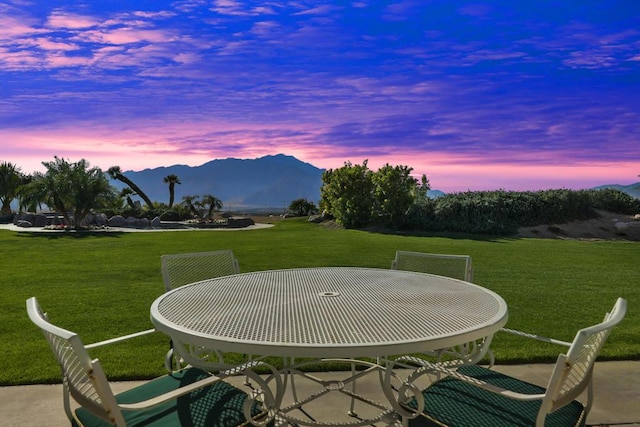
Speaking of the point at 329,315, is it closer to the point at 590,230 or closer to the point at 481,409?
the point at 481,409

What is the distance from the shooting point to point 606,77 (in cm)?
1519

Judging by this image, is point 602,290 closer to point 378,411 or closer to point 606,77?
point 378,411

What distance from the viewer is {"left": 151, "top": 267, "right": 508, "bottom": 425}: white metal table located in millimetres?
1723

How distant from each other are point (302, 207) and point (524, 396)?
39512 millimetres

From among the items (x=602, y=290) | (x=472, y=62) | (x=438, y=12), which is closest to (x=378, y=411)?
(x=602, y=290)

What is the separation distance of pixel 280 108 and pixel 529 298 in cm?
1435

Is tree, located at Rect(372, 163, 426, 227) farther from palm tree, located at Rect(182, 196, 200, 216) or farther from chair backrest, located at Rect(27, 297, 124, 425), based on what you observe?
palm tree, located at Rect(182, 196, 200, 216)

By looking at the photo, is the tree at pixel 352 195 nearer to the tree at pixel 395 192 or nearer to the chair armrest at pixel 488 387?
the tree at pixel 395 192

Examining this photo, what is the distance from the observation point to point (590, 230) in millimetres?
21938

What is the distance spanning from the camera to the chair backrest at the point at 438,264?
343 cm

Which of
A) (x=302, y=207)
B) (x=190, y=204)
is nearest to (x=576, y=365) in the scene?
(x=302, y=207)

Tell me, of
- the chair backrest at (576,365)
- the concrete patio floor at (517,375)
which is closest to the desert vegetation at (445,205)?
the concrete patio floor at (517,375)

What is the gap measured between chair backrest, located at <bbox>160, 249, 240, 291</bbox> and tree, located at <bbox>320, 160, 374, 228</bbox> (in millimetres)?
21279

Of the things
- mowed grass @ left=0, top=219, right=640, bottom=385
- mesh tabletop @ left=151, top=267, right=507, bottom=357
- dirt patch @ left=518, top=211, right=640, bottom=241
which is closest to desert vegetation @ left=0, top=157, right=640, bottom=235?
dirt patch @ left=518, top=211, right=640, bottom=241
